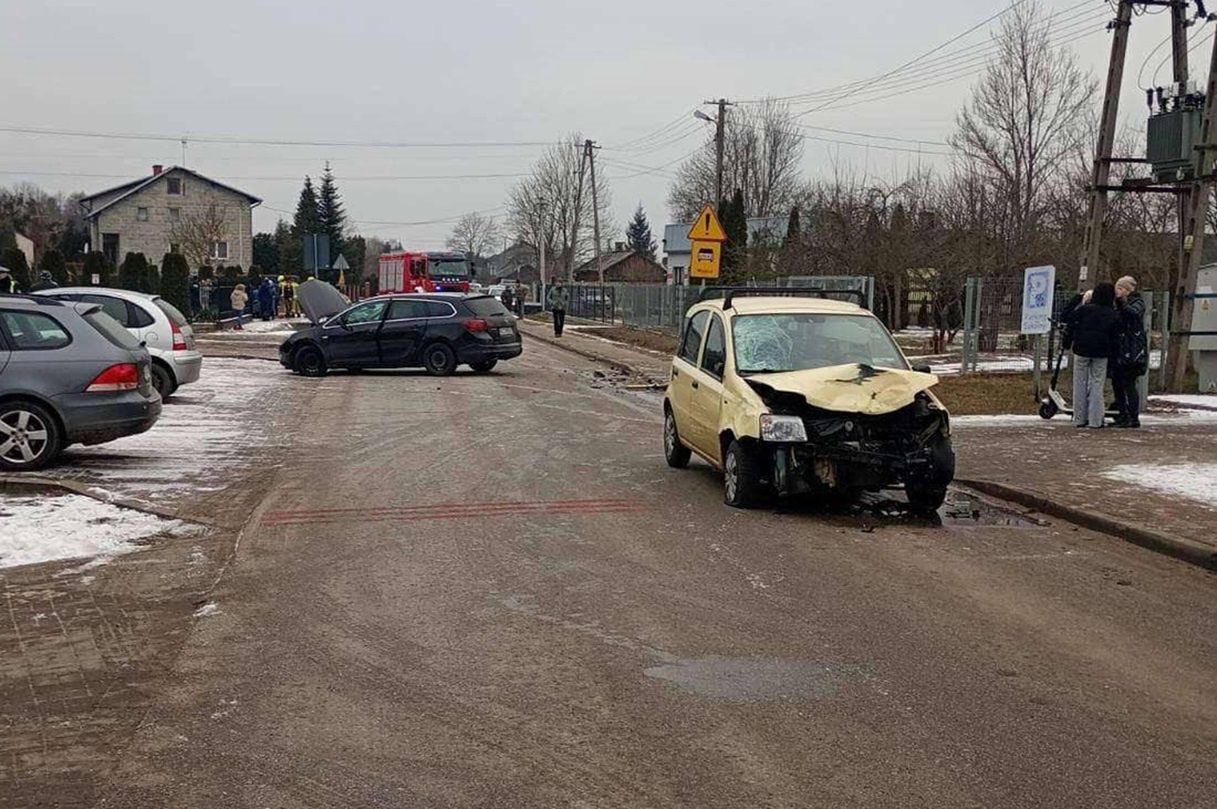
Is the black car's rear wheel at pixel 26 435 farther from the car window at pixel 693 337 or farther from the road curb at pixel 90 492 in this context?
the car window at pixel 693 337

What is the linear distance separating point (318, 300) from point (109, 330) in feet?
57.9

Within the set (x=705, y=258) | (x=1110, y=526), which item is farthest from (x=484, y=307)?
(x=1110, y=526)

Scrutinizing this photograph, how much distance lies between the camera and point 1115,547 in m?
8.91

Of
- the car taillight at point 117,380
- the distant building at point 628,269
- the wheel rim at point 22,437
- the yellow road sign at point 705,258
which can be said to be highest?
the distant building at point 628,269

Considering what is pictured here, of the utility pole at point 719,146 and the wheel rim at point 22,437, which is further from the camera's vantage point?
the utility pole at point 719,146

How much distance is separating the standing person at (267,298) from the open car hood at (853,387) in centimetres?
4096

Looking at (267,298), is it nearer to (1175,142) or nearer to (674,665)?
(1175,142)

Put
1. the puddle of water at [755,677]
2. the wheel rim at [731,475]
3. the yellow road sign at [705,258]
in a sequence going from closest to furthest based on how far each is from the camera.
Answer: the puddle of water at [755,677], the wheel rim at [731,475], the yellow road sign at [705,258]

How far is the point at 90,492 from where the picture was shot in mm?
10516

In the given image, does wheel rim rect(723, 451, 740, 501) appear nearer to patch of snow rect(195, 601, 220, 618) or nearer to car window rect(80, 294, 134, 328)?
patch of snow rect(195, 601, 220, 618)

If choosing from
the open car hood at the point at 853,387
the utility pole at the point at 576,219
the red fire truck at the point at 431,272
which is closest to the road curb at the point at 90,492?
the open car hood at the point at 853,387

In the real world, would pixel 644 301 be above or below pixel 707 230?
below

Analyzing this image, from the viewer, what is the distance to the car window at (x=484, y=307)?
24941mm

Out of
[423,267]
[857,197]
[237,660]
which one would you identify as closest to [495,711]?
[237,660]
